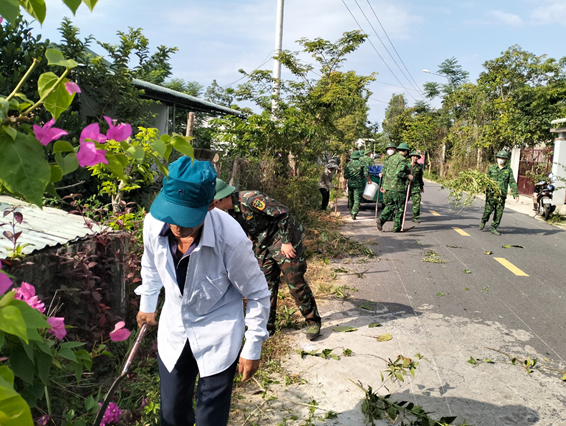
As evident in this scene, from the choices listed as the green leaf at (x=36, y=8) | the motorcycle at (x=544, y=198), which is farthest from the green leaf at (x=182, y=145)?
the motorcycle at (x=544, y=198)

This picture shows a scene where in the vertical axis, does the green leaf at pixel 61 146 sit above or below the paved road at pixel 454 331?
above

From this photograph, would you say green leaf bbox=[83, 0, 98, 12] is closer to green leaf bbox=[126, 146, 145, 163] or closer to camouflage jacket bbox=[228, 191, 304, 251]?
green leaf bbox=[126, 146, 145, 163]

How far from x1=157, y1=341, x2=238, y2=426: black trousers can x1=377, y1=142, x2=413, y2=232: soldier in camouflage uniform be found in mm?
8557

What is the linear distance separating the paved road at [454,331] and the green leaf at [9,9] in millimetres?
3251

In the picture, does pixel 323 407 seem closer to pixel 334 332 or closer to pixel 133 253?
pixel 334 332

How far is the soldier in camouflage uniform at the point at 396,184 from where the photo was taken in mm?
10438

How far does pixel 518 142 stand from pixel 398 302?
2009 centimetres

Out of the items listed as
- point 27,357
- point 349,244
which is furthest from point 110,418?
point 349,244

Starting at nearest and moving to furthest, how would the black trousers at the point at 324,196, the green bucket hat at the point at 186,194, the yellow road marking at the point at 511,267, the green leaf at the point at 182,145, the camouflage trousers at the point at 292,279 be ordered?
1. the green leaf at the point at 182,145
2. the green bucket hat at the point at 186,194
3. the camouflage trousers at the point at 292,279
4. the yellow road marking at the point at 511,267
5. the black trousers at the point at 324,196

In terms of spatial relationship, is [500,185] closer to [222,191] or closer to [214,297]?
[222,191]

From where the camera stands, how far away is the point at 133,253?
4.12m

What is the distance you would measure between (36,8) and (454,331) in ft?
16.4

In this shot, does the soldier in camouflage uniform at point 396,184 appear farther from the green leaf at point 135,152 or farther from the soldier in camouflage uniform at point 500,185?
the green leaf at point 135,152

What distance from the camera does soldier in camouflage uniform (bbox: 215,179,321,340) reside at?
4238 mm
